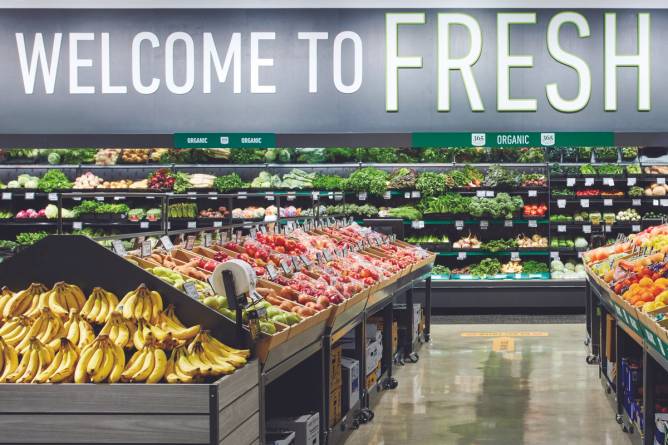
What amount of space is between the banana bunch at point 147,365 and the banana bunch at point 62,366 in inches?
8.4

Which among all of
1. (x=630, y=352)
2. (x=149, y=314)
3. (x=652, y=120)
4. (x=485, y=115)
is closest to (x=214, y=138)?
(x=485, y=115)

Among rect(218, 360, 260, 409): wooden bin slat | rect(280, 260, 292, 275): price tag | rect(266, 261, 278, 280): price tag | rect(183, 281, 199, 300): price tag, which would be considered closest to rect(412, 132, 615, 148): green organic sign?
rect(280, 260, 292, 275): price tag

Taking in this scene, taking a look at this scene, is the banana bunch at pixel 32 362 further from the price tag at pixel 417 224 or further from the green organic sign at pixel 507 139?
the price tag at pixel 417 224

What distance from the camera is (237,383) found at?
3.46m

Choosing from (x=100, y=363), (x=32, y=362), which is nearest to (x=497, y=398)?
(x=100, y=363)

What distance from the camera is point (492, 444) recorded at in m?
5.54

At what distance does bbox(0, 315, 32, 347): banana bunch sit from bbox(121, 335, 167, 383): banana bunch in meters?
0.55

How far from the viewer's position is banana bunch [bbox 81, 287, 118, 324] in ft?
12.5

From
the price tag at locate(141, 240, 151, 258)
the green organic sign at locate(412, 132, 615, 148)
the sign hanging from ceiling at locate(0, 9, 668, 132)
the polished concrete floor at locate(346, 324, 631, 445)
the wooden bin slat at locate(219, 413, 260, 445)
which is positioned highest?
the sign hanging from ceiling at locate(0, 9, 668, 132)

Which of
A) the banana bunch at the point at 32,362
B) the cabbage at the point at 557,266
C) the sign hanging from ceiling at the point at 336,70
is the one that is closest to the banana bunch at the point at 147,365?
the banana bunch at the point at 32,362

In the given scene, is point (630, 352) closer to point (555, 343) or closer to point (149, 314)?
point (555, 343)

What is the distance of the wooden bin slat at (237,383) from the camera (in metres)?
→ 3.29

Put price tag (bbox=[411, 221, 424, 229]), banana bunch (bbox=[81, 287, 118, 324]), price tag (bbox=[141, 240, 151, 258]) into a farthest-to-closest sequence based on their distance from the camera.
A: price tag (bbox=[411, 221, 424, 229]) → price tag (bbox=[141, 240, 151, 258]) → banana bunch (bbox=[81, 287, 118, 324])

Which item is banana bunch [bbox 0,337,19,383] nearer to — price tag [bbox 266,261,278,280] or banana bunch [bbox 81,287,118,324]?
banana bunch [bbox 81,287,118,324]
